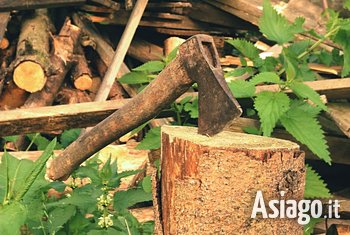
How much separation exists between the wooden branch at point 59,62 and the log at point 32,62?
0.14 m

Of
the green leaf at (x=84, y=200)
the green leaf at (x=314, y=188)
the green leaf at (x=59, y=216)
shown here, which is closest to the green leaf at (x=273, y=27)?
the green leaf at (x=314, y=188)

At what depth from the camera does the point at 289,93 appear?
14.7 feet

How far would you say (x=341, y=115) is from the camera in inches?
175

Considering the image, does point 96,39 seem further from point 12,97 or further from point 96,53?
point 12,97

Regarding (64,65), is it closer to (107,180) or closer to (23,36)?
(23,36)

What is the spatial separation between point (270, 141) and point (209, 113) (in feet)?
1.08

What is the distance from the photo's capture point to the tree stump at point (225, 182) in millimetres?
2711

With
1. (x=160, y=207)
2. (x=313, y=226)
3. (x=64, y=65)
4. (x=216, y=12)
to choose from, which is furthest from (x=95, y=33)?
(x=160, y=207)

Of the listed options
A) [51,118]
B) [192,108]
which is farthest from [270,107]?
[51,118]

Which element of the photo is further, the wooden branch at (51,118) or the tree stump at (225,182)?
the wooden branch at (51,118)

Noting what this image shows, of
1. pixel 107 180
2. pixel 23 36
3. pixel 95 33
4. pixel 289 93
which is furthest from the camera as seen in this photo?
pixel 95 33

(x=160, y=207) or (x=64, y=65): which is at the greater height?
(x=64, y=65)

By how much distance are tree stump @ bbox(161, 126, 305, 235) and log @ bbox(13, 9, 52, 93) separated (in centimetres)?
296

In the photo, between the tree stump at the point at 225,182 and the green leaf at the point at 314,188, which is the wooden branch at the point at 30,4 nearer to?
the green leaf at the point at 314,188
